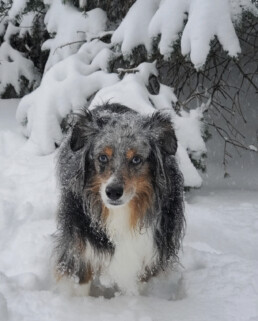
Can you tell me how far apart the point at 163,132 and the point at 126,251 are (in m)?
0.91

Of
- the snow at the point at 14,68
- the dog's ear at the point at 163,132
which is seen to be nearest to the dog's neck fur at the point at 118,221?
the dog's ear at the point at 163,132

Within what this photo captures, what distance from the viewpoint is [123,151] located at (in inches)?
125

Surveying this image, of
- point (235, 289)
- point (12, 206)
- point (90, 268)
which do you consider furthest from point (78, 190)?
point (12, 206)

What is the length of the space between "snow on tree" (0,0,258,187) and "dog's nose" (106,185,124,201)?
1.71 metres

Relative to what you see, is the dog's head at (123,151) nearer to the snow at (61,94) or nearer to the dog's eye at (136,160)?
the dog's eye at (136,160)

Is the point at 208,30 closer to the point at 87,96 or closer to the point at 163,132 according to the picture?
the point at 163,132

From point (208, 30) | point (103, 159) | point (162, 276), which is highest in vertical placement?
point (208, 30)

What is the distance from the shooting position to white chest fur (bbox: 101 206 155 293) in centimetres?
333

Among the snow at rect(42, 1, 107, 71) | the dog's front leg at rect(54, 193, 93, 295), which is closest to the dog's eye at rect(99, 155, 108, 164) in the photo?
the dog's front leg at rect(54, 193, 93, 295)

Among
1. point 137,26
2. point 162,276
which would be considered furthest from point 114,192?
point 137,26

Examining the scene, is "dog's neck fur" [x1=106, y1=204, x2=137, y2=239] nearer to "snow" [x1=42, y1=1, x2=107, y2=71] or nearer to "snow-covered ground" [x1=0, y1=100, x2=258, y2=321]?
"snow-covered ground" [x1=0, y1=100, x2=258, y2=321]

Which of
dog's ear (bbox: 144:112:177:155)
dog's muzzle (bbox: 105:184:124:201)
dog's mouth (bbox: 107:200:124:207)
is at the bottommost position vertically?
dog's mouth (bbox: 107:200:124:207)

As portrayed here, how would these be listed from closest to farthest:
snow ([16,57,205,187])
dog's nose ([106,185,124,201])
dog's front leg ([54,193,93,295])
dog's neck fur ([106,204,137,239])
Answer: dog's nose ([106,185,124,201]) → dog's neck fur ([106,204,137,239]) → dog's front leg ([54,193,93,295]) → snow ([16,57,205,187])

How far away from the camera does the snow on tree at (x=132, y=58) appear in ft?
16.5
